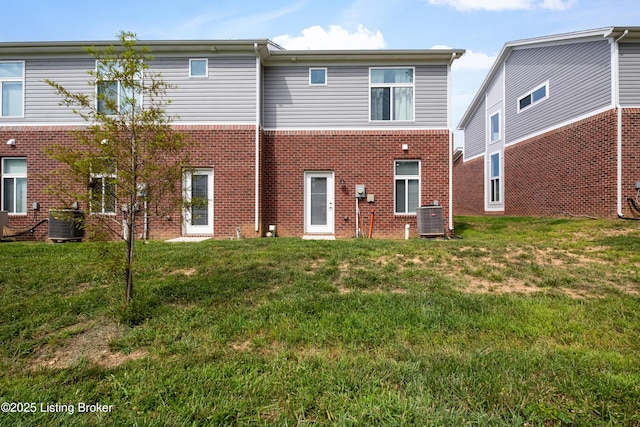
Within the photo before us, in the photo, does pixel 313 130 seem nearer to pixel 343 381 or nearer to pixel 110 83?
pixel 110 83

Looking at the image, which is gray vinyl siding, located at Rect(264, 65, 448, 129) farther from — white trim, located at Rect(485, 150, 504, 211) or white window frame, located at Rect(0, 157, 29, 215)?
white trim, located at Rect(485, 150, 504, 211)

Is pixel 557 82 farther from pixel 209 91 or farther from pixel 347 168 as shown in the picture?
pixel 209 91

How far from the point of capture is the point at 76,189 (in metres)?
3.14

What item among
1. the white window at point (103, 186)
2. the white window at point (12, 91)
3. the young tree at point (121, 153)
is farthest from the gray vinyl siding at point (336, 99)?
the white window at point (12, 91)

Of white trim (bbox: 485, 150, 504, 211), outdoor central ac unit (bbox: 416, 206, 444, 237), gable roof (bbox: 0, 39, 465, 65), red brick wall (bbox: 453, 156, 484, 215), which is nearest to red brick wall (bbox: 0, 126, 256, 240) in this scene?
gable roof (bbox: 0, 39, 465, 65)

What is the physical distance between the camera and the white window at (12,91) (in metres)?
9.48

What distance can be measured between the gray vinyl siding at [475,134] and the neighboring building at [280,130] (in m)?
9.43

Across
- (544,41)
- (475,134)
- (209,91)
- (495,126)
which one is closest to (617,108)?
(544,41)

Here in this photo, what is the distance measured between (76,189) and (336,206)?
7.15 meters

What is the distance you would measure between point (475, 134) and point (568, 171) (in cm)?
813

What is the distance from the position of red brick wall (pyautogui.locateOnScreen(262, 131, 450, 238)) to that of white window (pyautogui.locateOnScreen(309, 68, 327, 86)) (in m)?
1.54

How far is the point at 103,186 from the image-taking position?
10.8 feet

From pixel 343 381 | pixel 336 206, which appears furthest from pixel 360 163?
pixel 343 381

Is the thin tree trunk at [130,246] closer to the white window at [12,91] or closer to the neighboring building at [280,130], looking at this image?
the neighboring building at [280,130]
